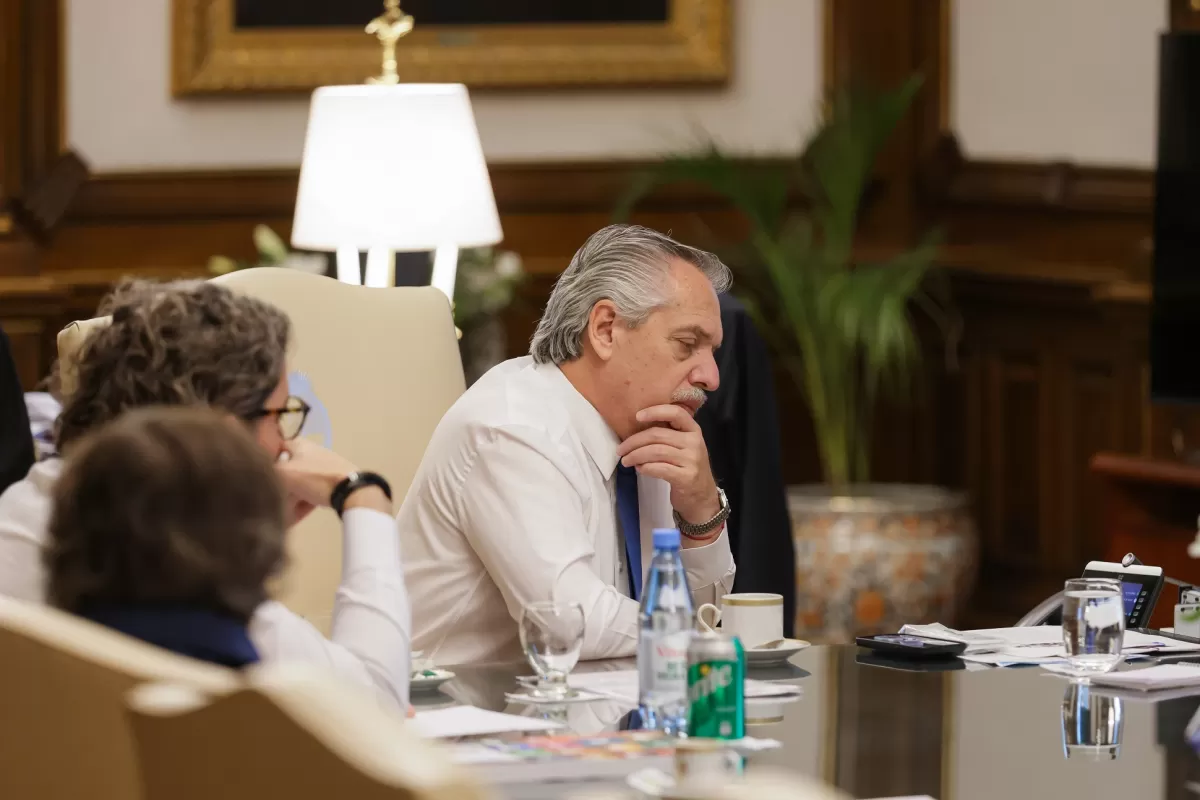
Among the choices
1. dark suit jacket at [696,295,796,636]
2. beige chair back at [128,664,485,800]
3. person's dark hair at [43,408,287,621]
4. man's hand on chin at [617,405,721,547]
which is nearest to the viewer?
beige chair back at [128,664,485,800]

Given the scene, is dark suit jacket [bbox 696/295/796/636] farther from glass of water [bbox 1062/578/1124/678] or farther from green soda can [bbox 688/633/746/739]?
green soda can [bbox 688/633/746/739]

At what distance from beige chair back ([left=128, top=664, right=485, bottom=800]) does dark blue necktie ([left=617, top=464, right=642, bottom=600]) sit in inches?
59.4

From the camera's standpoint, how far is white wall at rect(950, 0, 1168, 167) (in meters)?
5.25

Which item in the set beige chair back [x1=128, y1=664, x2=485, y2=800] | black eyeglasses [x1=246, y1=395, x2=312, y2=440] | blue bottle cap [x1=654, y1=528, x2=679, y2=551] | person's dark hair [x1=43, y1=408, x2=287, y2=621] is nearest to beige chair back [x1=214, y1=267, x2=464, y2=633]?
black eyeglasses [x1=246, y1=395, x2=312, y2=440]

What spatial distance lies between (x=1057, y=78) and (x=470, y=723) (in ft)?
13.1

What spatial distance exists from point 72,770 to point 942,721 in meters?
1.01

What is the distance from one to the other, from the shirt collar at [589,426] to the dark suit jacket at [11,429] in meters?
1.70

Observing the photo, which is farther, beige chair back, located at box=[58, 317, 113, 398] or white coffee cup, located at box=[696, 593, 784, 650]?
white coffee cup, located at box=[696, 593, 784, 650]

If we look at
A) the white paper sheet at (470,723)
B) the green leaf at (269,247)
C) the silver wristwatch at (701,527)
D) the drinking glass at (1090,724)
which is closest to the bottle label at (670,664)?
the white paper sheet at (470,723)

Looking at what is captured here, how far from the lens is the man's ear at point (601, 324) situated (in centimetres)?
280

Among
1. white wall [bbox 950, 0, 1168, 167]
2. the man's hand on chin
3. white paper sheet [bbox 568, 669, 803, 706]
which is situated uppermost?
white wall [bbox 950, 0, 1168, 167]

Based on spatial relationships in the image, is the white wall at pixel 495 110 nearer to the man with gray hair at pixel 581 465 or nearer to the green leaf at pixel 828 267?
the green leaf at pixel 828 267

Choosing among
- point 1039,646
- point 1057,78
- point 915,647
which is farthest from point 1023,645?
point 1057,78

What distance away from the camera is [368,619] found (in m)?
1.94
